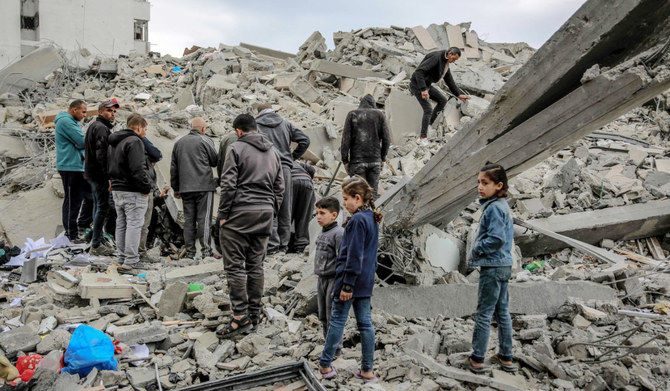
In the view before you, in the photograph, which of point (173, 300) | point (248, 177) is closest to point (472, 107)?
point (248, 177)

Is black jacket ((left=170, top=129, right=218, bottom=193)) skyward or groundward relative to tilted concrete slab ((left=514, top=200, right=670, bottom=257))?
skyward

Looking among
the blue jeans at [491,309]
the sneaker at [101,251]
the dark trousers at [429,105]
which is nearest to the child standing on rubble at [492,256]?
the blue jeans at [491,309]

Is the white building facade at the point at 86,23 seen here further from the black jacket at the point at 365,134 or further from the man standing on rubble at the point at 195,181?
the black jacket at the point at 365,134

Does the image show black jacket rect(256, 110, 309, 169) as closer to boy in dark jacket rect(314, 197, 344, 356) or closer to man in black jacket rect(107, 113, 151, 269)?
man in black jacket rect(107, 113, 151, 269)

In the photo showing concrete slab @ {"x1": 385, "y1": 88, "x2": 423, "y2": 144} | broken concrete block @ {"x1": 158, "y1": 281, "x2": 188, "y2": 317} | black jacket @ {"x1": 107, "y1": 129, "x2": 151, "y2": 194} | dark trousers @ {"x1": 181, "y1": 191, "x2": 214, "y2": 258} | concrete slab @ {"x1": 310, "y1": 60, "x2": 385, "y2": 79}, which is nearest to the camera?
broken concrete block @ {"x1": 158, "y1": 281, "x2": 188, "y2": 317}

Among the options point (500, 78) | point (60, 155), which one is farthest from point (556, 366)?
point (500, 78)

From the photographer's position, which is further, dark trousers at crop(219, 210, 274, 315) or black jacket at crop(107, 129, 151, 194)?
black jacket at crop(107, 129, 151, 194)

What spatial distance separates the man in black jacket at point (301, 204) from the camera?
22.3 feet

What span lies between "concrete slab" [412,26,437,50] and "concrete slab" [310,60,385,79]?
2.71 meters

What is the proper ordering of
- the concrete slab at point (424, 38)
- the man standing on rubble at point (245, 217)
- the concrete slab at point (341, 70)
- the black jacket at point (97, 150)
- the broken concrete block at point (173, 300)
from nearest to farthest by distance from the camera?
1. the man standing on rubble at point (245, 217)
2. the broken concrete block at point (173, 300)
3. the black jacket at point (97, 150)
4. the concrete slab at point (341, 70)
5. the concrete slab at point (424, 38)

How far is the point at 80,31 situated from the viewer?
73.5ft

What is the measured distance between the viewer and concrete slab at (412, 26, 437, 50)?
14.8 m

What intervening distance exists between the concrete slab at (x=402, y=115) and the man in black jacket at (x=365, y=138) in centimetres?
341

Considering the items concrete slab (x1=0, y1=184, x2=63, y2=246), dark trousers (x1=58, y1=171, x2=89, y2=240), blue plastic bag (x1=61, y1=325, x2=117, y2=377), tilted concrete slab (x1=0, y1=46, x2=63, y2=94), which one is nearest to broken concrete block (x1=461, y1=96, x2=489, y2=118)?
dark trousers (x1=58, y1=171, x2=89, y2=240)
